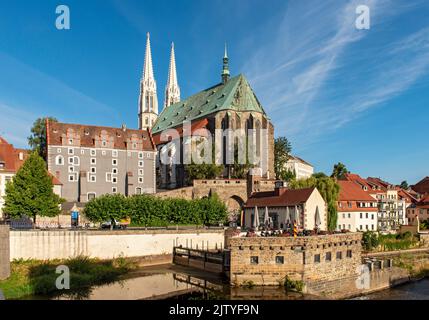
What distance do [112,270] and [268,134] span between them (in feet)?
183

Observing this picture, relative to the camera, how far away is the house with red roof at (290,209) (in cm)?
5034

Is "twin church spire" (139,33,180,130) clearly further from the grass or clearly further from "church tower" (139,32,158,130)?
the grass

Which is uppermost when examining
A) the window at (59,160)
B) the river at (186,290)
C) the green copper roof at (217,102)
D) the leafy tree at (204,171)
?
the green copper roof at (217,102)

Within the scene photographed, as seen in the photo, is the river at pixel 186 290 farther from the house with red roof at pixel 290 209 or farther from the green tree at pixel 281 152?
the green tree at pixel 281 152

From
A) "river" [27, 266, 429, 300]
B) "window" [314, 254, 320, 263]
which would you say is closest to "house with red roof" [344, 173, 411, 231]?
"river" [27, 266, 429, 300]

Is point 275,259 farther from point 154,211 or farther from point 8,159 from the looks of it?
point 8,159

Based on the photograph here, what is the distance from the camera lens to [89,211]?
52.4m

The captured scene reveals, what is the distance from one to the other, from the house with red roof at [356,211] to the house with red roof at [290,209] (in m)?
11.0

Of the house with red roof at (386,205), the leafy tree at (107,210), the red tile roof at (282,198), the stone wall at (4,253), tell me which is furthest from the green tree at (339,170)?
the stone wall at (4,253)

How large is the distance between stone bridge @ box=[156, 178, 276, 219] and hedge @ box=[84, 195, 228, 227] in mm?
7208

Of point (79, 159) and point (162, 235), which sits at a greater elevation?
point (79, 159)

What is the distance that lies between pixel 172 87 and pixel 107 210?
97.6 meters
